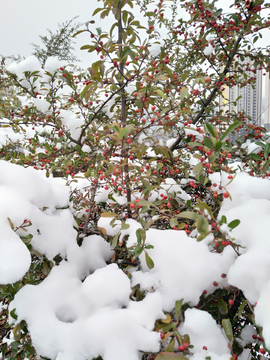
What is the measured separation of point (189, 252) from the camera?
0.90 metres

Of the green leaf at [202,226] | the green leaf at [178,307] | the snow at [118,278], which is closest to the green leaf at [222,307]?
the snow at [118,278]

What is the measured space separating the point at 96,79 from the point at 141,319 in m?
1.17

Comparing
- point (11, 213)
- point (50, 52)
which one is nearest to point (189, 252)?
point (11, 213)

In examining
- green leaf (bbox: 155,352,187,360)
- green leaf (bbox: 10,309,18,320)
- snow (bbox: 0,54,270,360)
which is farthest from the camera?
green leaf (bbox: 10,309,18,320)

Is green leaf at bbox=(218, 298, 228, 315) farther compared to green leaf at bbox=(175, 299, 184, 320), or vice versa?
green leaf at bbox=(218, 298, 228, 315)

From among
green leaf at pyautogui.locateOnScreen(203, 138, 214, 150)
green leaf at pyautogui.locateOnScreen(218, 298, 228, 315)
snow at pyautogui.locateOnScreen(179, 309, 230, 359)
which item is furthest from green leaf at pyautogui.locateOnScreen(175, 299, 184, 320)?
green leaf at pyautogui.locateOnScreen(203, 138, 214, 150)

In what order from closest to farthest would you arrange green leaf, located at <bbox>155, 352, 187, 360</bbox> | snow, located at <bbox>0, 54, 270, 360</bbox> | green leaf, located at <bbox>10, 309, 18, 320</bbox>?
green leaf, located at <bbox>155, 352, 187, 360</bbox> < snow, located at <bbox>0, 54, 270, 360</bbox> < green leaf, located at <bbox>10, 309, 18, 320</bbox>

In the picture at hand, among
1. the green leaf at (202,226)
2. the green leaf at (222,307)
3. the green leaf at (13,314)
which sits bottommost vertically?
the green leaf at (222,307)

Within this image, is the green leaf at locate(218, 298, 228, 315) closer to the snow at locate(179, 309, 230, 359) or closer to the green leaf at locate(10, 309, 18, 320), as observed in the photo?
the snow at locate(179, 309, 230, 359)

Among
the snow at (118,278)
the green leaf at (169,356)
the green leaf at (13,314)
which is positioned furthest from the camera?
the green leaf at (13,314)

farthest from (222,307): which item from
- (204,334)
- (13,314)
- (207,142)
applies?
(13,314)

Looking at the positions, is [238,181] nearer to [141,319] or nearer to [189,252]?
[189,252]

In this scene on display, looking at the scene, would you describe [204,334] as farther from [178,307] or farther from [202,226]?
[202,226]

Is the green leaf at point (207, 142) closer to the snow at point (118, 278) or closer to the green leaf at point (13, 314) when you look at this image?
the snow at point (118, 278)
